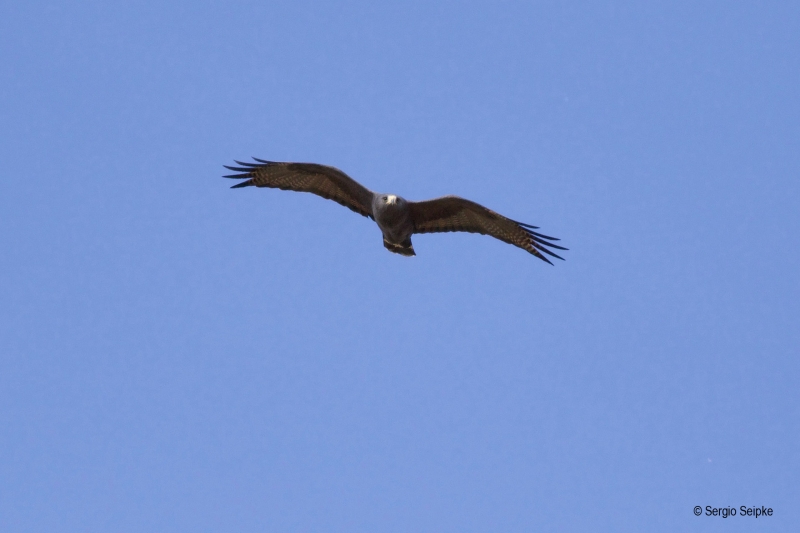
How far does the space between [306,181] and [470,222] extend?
2.69 m

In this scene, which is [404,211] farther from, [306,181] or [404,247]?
[306,181]

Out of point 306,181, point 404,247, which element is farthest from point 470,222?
point 306,181

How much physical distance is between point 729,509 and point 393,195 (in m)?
6.32

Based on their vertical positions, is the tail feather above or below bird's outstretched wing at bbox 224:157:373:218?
below

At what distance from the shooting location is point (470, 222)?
11.1 m

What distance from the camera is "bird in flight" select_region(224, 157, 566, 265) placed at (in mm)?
10641

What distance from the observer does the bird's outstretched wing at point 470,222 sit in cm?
1068

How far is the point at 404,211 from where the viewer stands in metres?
10.4

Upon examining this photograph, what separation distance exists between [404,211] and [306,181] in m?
1.76

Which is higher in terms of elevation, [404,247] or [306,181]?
[306,181]

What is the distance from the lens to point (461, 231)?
1121cm

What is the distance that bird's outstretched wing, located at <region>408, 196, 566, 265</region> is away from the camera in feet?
35.0

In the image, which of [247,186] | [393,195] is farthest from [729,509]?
[247,186]

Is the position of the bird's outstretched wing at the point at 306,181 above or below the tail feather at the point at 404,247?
above
